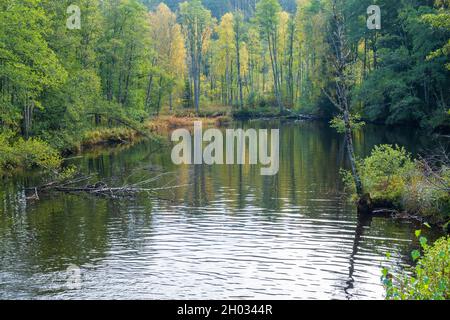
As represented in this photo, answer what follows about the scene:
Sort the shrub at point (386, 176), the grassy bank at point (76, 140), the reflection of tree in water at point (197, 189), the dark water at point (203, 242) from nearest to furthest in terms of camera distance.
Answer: the dark water at point (203, 242)
the shrub at point (386, 176)
the reflection of tree in water at point (197, 189)
the grassy bank at point (76, 140)

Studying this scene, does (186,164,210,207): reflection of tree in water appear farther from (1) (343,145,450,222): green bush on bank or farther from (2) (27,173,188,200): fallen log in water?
(1) (343,145,450,222): green bush on bank

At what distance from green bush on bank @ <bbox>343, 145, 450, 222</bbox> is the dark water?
3.29 feet

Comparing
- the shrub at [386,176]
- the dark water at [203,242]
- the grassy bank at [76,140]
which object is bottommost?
the dark water at [203,242]

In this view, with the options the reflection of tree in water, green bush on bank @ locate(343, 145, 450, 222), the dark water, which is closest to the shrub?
green bush on bank @ locate(343, 145, 450, 222)

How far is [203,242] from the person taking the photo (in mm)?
18281

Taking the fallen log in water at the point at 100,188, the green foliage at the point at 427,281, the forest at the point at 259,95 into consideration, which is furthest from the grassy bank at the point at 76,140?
the green foliage at the point at 427,281

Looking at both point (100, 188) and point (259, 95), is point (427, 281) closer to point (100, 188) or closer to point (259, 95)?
point (100, 188)

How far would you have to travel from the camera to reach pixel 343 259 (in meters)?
16.2

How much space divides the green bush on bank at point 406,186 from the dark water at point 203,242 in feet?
3.29

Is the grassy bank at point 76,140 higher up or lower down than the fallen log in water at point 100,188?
higher up

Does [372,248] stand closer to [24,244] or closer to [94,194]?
[24,244]

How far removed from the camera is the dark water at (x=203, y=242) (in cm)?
1414

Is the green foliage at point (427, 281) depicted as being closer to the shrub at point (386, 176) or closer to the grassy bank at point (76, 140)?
the shrub at point (386, 176)

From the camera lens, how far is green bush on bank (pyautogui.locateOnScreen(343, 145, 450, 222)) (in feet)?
63.2
